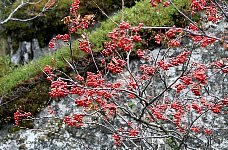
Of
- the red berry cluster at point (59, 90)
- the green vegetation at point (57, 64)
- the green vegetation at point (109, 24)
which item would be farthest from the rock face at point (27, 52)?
the red berry cluster at point (59, 90)

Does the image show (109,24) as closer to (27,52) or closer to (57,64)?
(57,64)

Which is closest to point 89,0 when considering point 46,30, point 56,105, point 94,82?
point 46,30

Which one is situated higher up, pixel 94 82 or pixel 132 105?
pixel 94 82

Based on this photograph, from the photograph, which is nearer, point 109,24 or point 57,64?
point 57,64

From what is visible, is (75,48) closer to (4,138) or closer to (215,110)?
(4,138)

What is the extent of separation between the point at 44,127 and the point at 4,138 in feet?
2.02

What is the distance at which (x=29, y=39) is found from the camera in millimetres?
8648

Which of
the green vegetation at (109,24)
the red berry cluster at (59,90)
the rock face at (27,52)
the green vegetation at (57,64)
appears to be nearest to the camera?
the red berry cluster at (59,90)

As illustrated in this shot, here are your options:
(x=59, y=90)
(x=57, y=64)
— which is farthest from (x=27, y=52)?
(x=59, y=90)

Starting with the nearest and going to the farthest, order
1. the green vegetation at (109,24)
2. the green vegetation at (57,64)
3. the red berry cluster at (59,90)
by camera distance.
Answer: the red berry cluster at (59,90), the green vegetation at (57,64), the green vegetation at (109,24)

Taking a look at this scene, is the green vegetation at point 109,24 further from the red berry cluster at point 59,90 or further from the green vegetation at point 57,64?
the red berry cluster at point 59,90

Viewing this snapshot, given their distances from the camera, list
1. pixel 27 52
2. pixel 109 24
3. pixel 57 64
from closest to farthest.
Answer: pixel 57 64, pixel 109 24, pixel 27 52

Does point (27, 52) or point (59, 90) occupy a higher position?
point (59, 90)

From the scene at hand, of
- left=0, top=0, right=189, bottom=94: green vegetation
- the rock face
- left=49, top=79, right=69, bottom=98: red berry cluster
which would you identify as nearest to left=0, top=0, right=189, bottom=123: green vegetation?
left=0, top=0, right=189, bottom=94: green vegetation
